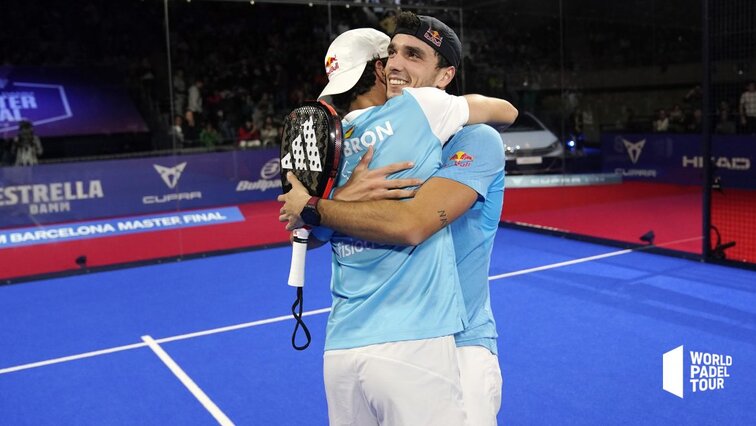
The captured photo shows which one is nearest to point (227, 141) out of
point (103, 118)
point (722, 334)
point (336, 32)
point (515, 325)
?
point (336, 32)

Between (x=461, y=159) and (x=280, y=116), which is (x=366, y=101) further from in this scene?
(x=280, y=116)

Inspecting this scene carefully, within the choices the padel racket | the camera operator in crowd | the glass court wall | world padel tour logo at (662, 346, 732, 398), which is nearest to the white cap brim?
the padel racket

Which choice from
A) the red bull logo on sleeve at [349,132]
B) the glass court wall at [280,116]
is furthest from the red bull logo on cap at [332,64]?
the glass court wall at [280,116]

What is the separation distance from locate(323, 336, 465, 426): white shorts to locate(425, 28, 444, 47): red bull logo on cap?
897 mm

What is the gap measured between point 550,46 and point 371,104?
9.17m

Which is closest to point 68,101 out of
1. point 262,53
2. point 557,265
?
point 262,53

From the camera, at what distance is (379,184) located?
193 cm

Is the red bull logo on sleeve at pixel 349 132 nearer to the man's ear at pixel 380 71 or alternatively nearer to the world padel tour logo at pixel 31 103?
the man's ear at pixel 380 71

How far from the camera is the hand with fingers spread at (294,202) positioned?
201 centimetres

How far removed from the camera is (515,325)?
19.0ft

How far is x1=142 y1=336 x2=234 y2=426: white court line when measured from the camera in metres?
4.29

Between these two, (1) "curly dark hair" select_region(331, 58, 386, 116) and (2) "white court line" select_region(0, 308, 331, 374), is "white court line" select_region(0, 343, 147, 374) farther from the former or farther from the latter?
(1) "curly dark hair" select_region(331, 58, 386, 116)

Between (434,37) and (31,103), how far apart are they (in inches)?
498

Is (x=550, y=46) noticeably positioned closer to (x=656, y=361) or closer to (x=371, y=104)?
(x=656, y=361)
